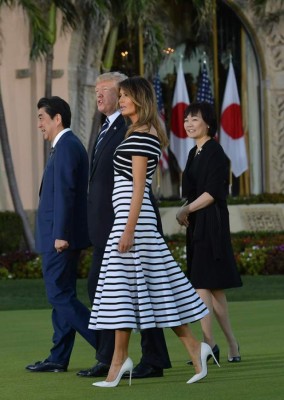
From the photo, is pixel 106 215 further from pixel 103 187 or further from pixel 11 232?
pixel 11 232

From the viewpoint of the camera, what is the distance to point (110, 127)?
9.09m

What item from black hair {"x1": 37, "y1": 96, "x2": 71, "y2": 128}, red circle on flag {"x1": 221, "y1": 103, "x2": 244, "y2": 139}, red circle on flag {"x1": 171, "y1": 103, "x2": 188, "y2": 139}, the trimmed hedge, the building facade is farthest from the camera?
red circle on flag {"x1": 221, "y1": 103, "x2": 244, "y2": 139}

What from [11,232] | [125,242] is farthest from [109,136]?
[11,232]

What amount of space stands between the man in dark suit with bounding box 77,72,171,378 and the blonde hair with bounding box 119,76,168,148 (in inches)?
23.0

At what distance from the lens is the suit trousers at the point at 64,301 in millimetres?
9250

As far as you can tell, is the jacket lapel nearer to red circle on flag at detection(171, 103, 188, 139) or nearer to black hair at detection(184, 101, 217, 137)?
black hair at detection(184, 101, 217, 137)

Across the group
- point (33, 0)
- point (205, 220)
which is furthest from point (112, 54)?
point (205, 220)

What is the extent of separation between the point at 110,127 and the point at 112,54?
1783 centimetres

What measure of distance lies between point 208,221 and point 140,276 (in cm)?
175

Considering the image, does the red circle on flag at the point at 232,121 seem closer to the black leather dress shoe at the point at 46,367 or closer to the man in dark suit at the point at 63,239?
the man in dark suit at the point at 63,239

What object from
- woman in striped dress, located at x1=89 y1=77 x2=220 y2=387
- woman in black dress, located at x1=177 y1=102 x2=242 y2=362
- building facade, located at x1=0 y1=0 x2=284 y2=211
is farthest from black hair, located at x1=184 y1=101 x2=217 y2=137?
building facade, located at x1=0 y1=0 x2=284 y2=211

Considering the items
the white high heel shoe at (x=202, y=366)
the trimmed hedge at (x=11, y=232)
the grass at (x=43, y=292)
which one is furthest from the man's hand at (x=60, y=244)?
the trimmed hedge at (x=11, y=232)

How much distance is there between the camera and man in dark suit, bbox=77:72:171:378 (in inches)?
343

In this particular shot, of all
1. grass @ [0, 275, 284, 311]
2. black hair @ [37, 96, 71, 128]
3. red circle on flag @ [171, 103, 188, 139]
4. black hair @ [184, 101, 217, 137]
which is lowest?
grass @ [0, 275, 284, 311]
